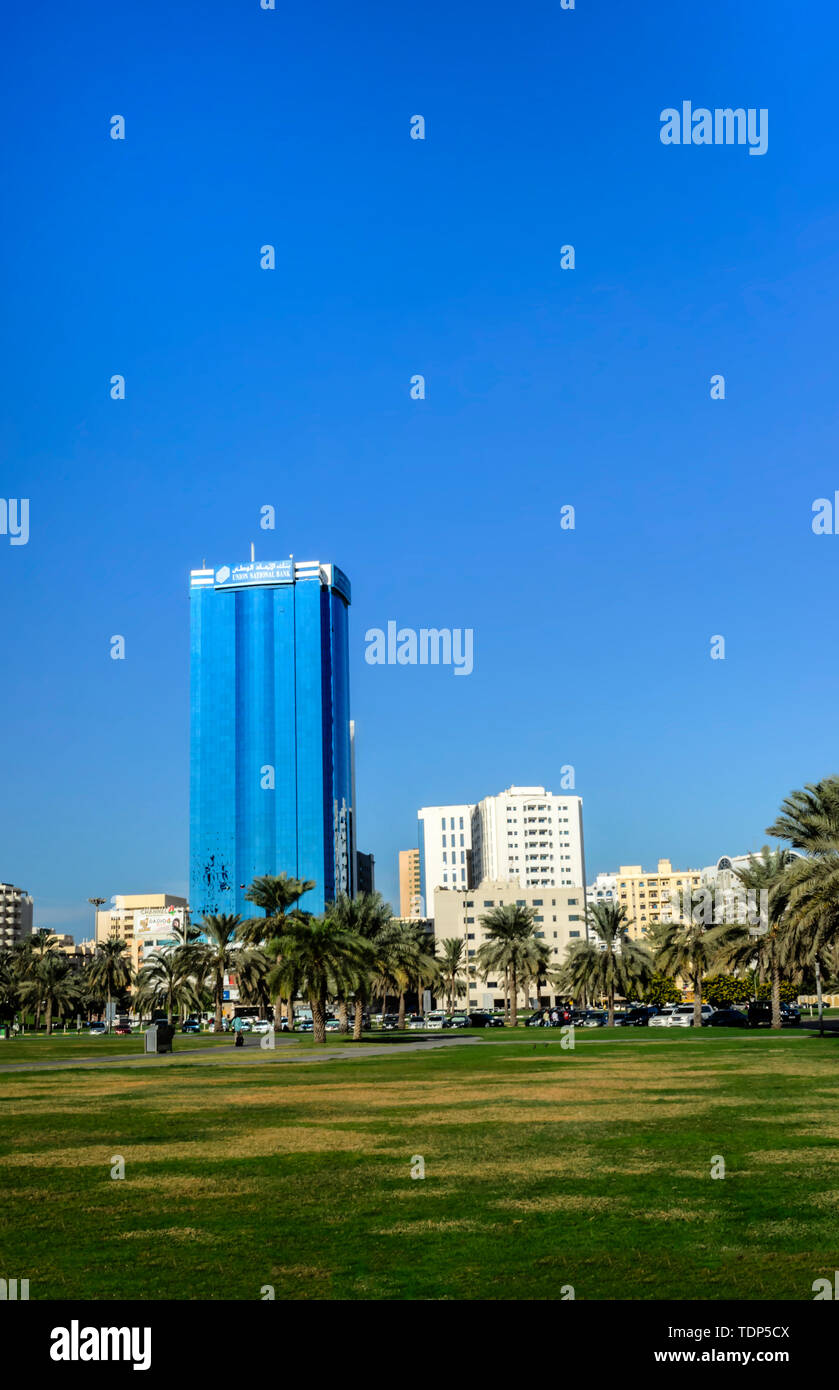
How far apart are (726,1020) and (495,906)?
106 meters

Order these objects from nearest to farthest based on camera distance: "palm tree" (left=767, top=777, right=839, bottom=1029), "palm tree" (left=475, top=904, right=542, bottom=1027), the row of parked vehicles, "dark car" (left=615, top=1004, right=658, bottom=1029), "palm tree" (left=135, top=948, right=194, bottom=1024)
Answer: "palm tree" (left=767, top=777, right=839, bottom=1029), the row of parked vehicles, "dark car" (left=615, top=1004, right=658, bottom=1029), "palm tree" (left=475, top=904, right=542, bottom=1027), "palm tree" (left=135, top=948, right=194, bottom=1024)

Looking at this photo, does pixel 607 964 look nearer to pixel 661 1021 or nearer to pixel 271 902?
pixel 661 1021

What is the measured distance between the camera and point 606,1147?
63.6 ft

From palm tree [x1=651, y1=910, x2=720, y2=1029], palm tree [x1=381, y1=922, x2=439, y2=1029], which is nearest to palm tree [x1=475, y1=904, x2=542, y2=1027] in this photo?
Answer: palm tree [x1=381, y1=922, x2=439, y2=1029]

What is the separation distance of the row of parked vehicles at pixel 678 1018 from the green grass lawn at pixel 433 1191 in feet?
150

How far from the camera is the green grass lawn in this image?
11.3 m

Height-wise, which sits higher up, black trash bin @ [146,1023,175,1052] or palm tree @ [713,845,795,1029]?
palm tree @ [713,845,795,1029]

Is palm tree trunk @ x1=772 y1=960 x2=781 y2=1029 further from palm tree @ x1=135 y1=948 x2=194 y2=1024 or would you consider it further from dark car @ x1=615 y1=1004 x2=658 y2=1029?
palm tree @ x1=135 y1=948 x2=194 y2=1024

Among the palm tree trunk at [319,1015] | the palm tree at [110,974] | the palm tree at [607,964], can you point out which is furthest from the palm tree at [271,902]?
the palm tree at [110,974]

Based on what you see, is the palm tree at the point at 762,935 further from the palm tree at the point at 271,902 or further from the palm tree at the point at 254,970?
the palm tree at the point at 254,970

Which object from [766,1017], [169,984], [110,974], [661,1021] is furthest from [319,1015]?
[110,974]

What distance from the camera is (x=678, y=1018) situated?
268ft
